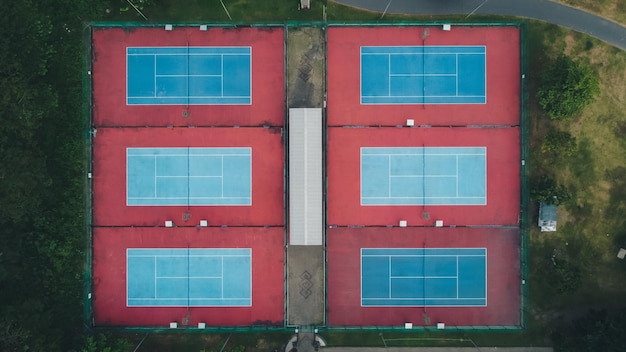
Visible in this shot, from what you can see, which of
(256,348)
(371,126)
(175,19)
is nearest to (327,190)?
(371,126)

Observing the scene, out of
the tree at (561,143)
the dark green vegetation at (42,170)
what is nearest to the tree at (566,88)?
A: the tree at (561,143)

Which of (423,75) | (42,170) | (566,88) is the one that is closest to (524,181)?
(566,88)

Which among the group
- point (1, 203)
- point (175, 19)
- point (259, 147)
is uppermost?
point (175, 19)

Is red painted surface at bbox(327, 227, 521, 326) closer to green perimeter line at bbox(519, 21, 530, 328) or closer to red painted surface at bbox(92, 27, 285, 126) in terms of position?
green perimeter line at bbox(519, 21, 530, 328)

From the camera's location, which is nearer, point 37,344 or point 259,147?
point 37,344

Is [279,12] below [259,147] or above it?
above

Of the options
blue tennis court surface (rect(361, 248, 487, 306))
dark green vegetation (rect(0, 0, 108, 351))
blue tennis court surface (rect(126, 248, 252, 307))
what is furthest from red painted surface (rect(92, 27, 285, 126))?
blue tennis court surface (rect(361, 248, 487, 306))

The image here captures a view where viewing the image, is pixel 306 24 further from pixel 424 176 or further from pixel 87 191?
pixel 87 191

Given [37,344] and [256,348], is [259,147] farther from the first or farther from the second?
[37,344]
